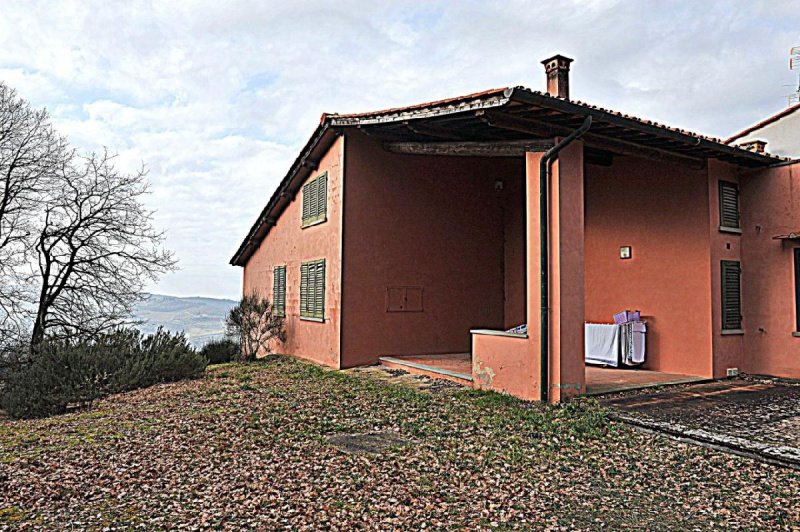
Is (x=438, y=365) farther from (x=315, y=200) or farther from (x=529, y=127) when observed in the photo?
(x=315, y=200)

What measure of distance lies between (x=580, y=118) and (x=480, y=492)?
4.66 metres

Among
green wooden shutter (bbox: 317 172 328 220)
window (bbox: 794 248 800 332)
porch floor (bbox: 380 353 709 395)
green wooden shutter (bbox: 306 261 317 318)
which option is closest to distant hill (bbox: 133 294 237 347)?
green wooden shutter (bbox: 306 261 317 318)

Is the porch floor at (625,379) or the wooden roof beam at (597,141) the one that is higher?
the wooden roof beam at (597,141)

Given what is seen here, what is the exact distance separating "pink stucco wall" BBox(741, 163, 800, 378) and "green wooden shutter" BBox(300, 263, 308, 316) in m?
7.89

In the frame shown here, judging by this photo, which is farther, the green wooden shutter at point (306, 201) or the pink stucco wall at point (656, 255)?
the green wooden shutter at point (306, 201)

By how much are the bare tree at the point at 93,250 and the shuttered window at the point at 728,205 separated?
1209 cm

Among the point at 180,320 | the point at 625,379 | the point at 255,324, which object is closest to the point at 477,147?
the point at 625,379

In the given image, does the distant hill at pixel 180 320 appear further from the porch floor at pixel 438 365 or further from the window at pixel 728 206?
the window at pixel 728 206

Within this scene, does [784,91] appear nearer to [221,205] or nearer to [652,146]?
[652,146]

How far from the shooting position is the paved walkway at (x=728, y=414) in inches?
208

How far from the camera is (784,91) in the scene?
46.1 ft

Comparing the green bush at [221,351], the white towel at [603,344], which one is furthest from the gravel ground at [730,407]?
the green bush at [221,351]

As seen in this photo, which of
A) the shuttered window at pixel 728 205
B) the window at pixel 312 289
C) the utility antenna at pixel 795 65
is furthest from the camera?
A: the utility antenna at pixel 795 65

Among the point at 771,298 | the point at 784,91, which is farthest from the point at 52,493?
the point at 784,91
